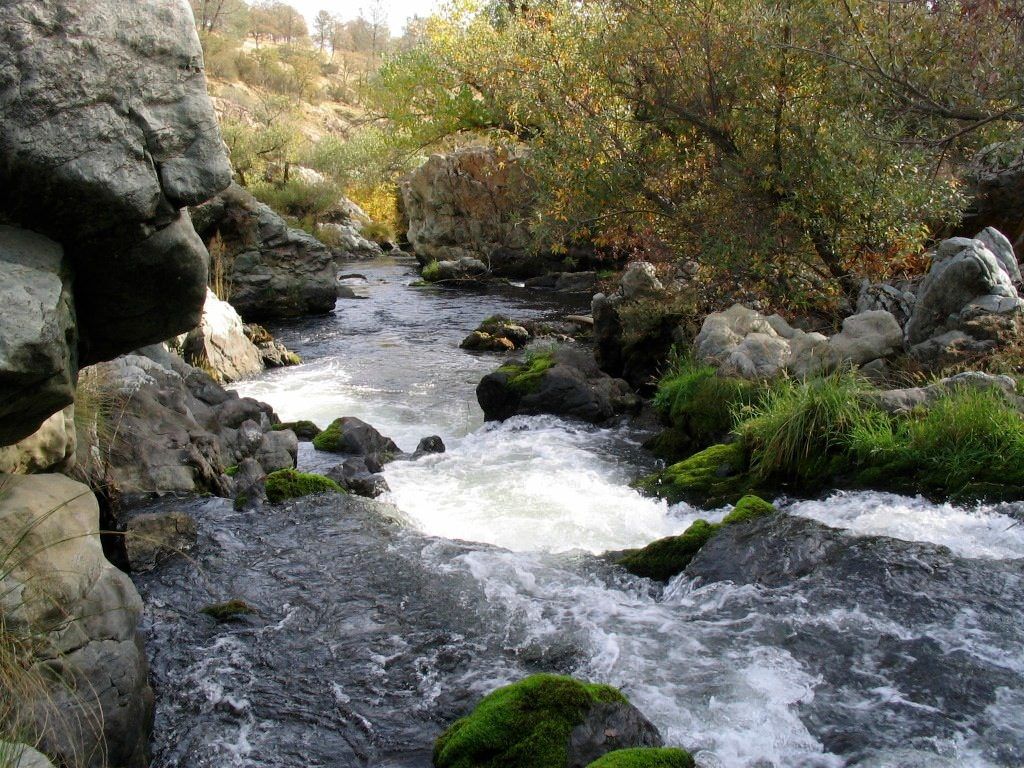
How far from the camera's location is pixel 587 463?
10.9 metres

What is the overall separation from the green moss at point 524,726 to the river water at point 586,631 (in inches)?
17.8

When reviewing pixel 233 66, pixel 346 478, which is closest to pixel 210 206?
pixel 346 478

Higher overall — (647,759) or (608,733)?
(647,759)

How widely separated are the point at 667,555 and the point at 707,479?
2363 mm

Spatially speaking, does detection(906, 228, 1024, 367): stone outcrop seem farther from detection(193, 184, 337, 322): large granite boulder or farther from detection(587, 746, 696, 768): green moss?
detection(193, 184, 337, 322): large granite boulder

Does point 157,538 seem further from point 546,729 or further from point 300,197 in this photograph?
point 300,197

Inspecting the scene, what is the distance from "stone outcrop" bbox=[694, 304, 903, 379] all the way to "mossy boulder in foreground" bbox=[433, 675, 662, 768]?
6.51 meters

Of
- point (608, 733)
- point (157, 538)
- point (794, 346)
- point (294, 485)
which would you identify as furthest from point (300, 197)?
point (608, 733)

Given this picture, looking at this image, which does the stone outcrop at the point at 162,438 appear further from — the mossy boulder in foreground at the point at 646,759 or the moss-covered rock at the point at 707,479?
the mossy boulder in foreground at the point at 646,759

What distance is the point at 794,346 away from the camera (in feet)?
36.2

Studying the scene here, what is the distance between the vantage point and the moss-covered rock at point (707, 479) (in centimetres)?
907

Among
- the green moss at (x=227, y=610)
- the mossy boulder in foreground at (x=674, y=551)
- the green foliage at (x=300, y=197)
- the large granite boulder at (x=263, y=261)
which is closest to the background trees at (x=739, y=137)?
the mossy boulder in foreground at (x=674, y=551)

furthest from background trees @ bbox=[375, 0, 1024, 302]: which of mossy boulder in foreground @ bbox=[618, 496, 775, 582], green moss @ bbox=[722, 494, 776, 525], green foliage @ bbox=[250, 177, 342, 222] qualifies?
green foliage @ bbox=[250, 177, 342, 222]

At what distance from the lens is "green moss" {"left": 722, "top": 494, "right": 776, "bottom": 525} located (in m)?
7.50
